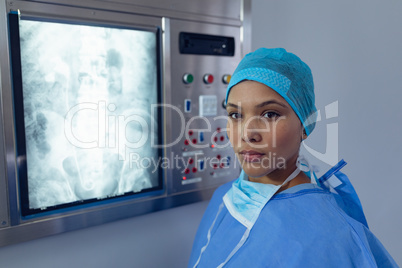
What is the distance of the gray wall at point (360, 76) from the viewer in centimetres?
143

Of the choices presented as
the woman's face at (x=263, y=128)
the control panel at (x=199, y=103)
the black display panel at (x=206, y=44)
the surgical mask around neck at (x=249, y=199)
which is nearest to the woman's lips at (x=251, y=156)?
the woman's face at (x=263, y=128)

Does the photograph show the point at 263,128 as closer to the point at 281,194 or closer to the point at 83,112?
the point at 281,194

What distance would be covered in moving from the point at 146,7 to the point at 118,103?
38 centimetres

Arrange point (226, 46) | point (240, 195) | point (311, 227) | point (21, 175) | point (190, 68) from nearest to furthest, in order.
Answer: point (311, 227)
point (240, 195)
point (21, 175)
point (190, 68)
point (226, 46)

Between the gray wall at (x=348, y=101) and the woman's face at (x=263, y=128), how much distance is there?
67 centimetres

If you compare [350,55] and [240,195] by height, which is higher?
[350,55]

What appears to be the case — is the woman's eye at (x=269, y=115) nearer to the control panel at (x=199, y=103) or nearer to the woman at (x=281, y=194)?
the woman at (x=281, y=194)

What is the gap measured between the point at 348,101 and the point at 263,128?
885 millimetres

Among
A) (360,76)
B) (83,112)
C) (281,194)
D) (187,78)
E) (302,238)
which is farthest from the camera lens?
(360,76)

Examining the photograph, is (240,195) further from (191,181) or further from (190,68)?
(190,68)

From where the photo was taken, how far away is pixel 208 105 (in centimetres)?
143

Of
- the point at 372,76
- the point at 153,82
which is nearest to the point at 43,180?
the point at 153,82

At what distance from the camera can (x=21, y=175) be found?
41.9 inches

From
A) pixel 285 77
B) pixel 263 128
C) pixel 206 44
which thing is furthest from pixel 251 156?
pixel 206 44
